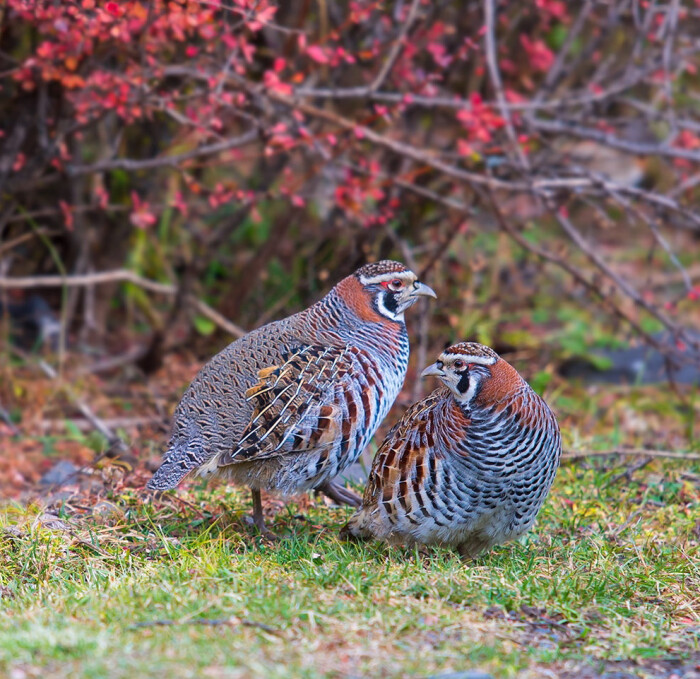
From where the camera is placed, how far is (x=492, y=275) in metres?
10.1

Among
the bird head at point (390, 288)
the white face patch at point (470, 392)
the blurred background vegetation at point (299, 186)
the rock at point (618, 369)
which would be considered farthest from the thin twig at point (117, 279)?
the white face patch at point (470, 392)

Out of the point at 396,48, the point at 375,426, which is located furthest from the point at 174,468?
the point at 396,48

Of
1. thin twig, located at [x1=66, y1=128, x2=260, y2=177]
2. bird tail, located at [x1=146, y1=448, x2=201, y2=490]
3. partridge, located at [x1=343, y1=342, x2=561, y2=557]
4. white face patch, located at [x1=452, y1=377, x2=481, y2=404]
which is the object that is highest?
thin twig, located at [x1=66, y1=128, x2=260, y2=177]

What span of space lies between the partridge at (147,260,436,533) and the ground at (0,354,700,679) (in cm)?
36

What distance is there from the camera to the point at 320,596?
4.19m

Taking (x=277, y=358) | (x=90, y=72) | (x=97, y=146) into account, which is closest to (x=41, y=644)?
(x=277, y=358)

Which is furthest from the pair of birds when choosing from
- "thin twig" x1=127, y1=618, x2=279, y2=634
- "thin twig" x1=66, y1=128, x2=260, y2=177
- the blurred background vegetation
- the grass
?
"thin twig" x1=66, y1=128, x2=260, y2=177

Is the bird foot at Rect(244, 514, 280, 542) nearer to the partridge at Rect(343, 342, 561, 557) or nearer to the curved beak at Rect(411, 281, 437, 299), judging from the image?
the partridge at Rect(343, 342, 561, 557)

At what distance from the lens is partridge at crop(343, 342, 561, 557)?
15.4 ft

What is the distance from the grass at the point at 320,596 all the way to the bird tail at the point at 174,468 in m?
0.30

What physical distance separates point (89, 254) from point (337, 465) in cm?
457

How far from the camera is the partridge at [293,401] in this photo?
5.04 metres

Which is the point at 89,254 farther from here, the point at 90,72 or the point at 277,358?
the point at 277,358

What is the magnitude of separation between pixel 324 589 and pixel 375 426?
44.3 inches
